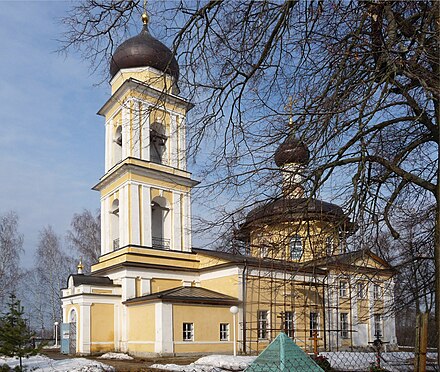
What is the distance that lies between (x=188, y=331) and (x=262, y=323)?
13.3 feet

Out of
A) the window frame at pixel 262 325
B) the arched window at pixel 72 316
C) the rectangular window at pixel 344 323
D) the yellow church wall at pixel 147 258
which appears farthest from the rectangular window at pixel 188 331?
the rectangular window at pixel 344 323

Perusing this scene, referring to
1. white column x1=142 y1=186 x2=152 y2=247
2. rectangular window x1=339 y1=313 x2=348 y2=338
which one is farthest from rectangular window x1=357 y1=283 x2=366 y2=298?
rectangular window x1=339 y1=313 x2=348 y2=338

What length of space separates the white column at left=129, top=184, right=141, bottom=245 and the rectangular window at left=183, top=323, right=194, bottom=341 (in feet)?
14.2

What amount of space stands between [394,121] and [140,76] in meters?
19.5

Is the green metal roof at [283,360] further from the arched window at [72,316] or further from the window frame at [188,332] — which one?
the arched window at [72,316]

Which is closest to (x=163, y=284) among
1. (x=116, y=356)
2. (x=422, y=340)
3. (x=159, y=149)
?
(x=116, y=356)

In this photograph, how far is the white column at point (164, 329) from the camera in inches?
812

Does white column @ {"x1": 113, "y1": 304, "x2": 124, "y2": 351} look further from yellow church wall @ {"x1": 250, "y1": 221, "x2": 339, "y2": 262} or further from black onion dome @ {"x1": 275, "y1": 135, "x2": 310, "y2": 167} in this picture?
black onion dome @ {"x1": 275, "y1": 135, "x2": 310, "y2": 167}

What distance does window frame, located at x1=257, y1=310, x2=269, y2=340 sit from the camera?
925 inches

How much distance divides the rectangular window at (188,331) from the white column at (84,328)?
4259mm

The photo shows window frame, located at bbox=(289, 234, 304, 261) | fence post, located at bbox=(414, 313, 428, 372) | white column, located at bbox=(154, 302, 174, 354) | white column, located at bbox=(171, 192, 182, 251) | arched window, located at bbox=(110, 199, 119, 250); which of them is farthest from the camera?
arched window, located at bbox=(110, 199, 119, 250)

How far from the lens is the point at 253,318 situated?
23.6m

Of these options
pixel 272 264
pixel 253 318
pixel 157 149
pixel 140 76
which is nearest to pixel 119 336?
pixel 253 318

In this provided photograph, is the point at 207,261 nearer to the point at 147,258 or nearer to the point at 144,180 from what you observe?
the point at 147,258
